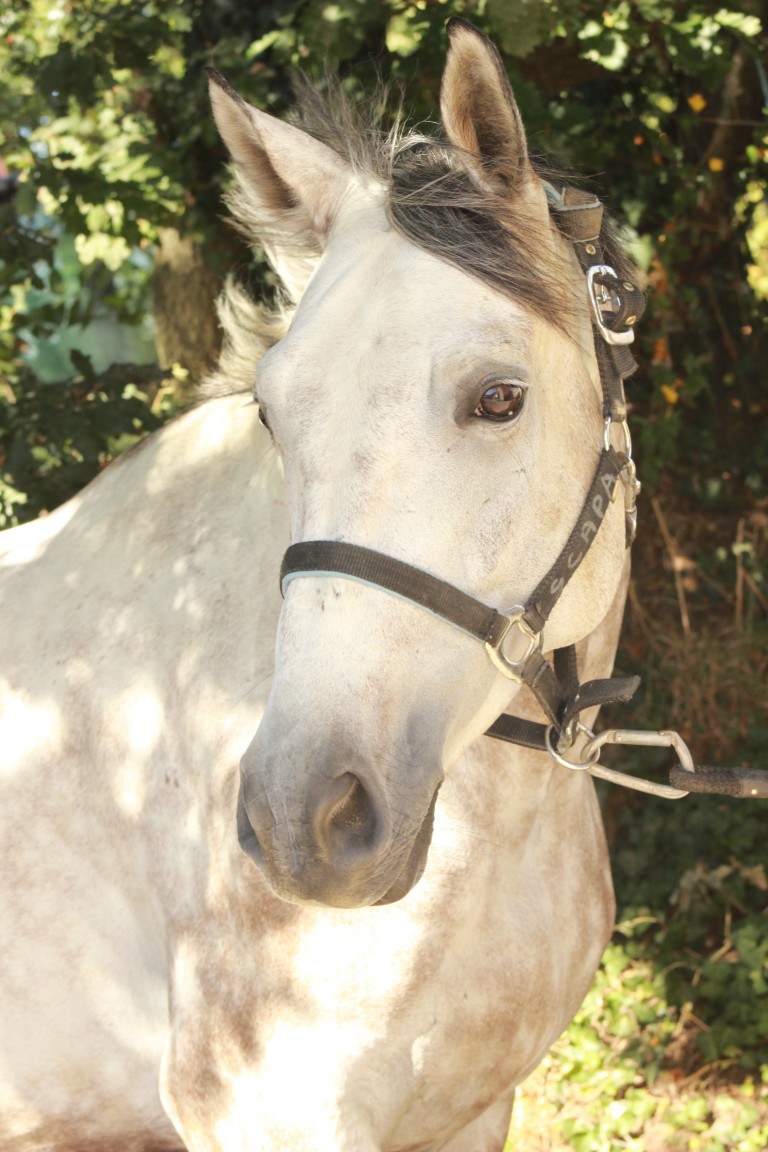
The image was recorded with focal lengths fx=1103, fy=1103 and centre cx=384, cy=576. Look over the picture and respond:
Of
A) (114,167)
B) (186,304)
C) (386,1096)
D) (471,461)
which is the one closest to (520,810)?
(386,1096)

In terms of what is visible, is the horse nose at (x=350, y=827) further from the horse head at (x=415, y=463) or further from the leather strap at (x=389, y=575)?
the leather strap at (x=389, y=575)

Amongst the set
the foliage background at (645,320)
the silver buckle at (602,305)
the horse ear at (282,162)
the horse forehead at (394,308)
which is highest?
the horse ear at (282,162)

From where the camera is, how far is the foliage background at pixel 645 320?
4.11 meters

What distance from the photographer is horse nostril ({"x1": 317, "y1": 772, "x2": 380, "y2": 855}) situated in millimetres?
1661

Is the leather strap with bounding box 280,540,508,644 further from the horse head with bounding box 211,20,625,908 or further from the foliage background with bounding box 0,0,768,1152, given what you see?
the foliage background with bounding box 0,0,768,1152

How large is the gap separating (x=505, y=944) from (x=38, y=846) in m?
1.09

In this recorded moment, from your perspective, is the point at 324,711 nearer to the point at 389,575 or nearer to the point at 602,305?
the point at 389,575

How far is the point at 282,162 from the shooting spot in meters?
2.26

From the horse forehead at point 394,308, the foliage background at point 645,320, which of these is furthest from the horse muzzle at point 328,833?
the foliage background at point 645,320

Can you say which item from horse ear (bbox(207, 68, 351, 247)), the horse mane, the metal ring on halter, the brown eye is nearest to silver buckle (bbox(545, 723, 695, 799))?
the metal ring on halter

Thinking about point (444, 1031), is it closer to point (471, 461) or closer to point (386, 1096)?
point (386, 1096)

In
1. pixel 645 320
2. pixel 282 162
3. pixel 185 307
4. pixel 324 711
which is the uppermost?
pixel 282 162

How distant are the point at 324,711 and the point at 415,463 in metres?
0.43

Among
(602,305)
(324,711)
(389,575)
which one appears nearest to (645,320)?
(602,305)
